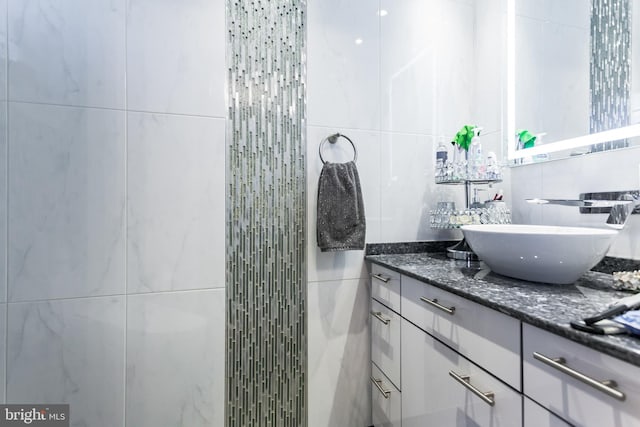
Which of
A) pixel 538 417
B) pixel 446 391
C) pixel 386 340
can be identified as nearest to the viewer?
pixel 538 417

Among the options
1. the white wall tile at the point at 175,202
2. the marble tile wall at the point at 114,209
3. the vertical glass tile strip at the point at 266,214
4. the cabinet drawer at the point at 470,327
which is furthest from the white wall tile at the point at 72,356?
the cabinet drawer at the point at 470,327

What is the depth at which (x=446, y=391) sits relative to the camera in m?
0.95

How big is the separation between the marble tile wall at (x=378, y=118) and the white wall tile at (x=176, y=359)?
0.41m

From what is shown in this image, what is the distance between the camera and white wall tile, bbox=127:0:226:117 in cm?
124

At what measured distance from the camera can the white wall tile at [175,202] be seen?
1.24m

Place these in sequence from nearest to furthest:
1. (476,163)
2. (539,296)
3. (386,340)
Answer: (539,296) → (386,340) → (476,163)

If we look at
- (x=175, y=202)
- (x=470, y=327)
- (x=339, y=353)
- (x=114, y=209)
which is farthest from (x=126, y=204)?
(x=470, y=327)

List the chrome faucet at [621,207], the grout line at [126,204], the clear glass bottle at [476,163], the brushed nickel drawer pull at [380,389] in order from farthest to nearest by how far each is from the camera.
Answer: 1. the clear glass bottle at [476,163]
2. the brushed nickel drawer pull at [380,389]
3. the grout line at [126,204]
4. the chrome faucet at [621,207]

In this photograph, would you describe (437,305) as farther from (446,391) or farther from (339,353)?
(339,353)

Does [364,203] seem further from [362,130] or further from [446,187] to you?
[446,187]

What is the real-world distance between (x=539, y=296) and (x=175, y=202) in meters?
1.25

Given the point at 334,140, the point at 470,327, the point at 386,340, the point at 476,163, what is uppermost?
the point at 334,140

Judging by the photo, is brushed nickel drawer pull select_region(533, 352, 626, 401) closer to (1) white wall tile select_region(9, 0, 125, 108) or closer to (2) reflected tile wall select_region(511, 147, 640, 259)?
(2) reflected tile wall select_region(511, 147, 640, 259)

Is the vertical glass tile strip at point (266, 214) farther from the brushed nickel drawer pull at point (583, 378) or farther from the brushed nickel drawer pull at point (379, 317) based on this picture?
the brushed nickel drawer pull at point (583, 378)
